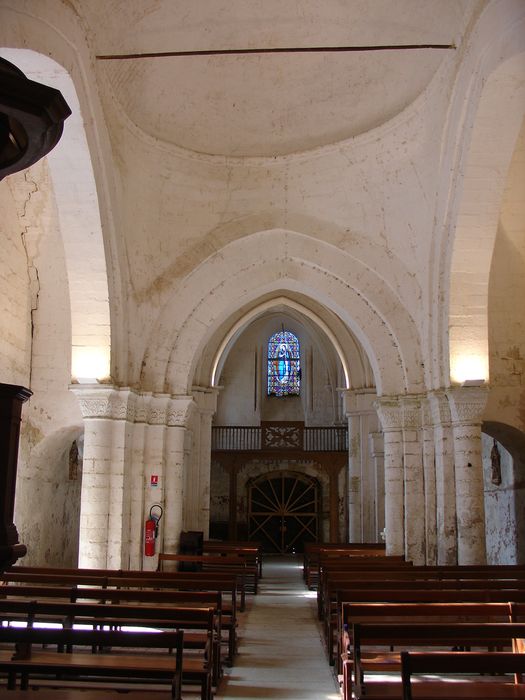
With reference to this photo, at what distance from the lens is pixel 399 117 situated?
38.4ft

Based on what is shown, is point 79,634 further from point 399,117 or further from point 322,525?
point 322,525

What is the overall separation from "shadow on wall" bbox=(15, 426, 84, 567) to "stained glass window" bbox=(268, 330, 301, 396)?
10767 millimetres

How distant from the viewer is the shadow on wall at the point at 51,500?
12.6m

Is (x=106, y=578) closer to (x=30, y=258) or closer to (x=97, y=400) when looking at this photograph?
(x=97, y=400)

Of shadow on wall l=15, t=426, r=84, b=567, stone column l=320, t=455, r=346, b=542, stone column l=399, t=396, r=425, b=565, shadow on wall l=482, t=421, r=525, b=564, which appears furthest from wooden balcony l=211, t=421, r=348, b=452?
stone column l=399, t=396, r=425, b=565

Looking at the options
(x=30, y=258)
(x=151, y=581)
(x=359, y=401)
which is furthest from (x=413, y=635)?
(x=359, y=401)

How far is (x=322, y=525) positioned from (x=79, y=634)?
1816 cm

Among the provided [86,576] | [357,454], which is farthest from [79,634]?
[357,454]

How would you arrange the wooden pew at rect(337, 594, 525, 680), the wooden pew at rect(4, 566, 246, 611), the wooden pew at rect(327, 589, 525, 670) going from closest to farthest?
the wooden pew at rect(337, 594, 525, 680) < the wooden pew at rect(327, 589, 525, 670) < the wooden pew at rect(4, 566, 246, 611)

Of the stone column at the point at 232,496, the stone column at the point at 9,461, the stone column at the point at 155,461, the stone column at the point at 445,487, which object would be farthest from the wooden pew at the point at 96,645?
the stone column at the point at 232,496

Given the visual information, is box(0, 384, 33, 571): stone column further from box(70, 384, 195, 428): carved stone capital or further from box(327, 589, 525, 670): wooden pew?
box(70, 384, 195, 428): carved stone capital

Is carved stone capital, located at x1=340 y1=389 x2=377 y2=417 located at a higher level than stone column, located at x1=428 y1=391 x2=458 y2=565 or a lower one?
higher

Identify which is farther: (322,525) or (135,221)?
(322,525)

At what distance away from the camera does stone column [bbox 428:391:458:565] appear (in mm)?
11633
